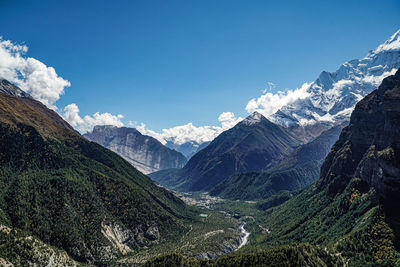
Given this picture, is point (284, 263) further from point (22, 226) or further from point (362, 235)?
point (22, 226)

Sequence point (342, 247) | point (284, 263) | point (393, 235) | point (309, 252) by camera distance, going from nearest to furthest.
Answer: point (284, 263) < point (309, 252) < point (393, 235) < point (342, 247)

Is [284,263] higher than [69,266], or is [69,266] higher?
[284,263]

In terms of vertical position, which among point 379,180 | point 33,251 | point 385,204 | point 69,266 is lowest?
point 69,266

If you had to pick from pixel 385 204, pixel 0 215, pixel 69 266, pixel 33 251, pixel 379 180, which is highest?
pixel 379 180

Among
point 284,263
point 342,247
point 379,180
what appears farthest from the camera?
point 379,180

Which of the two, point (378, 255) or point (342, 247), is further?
point (342, 247)

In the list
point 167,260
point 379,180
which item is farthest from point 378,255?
point 167,260

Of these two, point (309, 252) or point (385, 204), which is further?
point (385, 204)

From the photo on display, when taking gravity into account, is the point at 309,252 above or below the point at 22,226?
above

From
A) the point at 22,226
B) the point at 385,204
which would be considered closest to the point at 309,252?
the point at 385,204

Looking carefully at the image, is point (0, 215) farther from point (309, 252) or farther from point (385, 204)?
point (385, 204)
